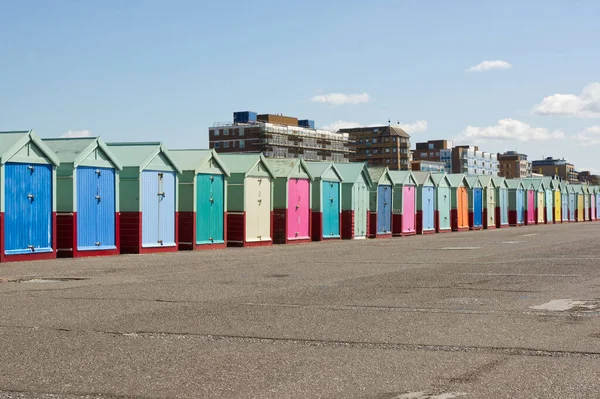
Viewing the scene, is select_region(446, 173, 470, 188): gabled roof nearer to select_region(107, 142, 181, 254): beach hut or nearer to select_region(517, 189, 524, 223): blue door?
select_region(517, 189, 524, 223): blue door

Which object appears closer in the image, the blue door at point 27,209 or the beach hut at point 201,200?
the blue door at point 27,209

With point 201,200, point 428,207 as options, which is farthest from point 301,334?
point 428,207

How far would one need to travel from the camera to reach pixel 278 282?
53.1 ft

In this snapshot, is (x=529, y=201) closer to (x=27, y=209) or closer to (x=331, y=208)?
(x=331, y=208)

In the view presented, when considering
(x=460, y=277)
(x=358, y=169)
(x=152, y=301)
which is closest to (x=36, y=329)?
(x=152, y=301)

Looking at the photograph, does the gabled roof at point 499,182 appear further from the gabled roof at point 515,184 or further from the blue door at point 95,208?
the blue door at point 95,208

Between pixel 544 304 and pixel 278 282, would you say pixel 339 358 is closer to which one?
pixel 544 304

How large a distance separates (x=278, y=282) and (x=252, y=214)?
17149 millimetres

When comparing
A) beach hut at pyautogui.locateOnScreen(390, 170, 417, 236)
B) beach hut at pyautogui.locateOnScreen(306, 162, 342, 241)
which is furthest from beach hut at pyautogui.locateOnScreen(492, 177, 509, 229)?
beach hut at pyautogui.locateOnScreen(306, 162, 342, 241)

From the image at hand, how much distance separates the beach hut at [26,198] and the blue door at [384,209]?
23.1m

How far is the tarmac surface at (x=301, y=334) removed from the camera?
6.94 meters

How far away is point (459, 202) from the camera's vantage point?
56.8 meters

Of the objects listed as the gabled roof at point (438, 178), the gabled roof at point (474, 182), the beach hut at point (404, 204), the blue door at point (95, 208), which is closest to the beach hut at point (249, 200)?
the blue door at point (95, 208)

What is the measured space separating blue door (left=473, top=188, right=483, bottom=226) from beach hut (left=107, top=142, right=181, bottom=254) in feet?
114
